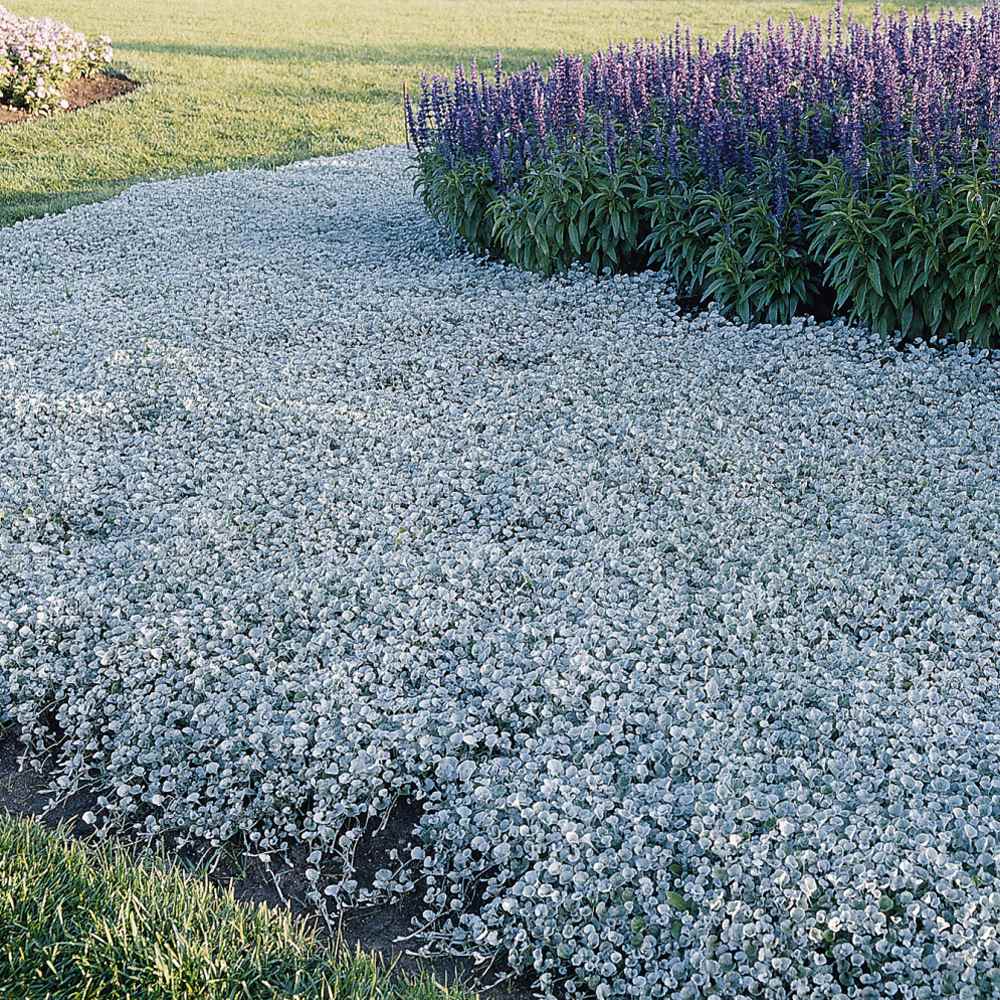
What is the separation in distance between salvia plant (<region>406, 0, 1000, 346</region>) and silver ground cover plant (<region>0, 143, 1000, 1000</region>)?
33 cm

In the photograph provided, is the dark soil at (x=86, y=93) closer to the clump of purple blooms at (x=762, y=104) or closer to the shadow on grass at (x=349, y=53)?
the shadow on grass at (x=349, y=53)

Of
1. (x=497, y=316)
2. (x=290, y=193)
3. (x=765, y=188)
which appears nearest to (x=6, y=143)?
(x=290, y=193)

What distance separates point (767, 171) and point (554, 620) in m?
3.52

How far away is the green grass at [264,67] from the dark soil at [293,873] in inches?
293

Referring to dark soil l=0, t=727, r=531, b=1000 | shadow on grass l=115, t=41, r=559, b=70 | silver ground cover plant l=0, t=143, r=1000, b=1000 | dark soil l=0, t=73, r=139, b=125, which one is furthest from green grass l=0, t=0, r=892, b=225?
dark soil l=0, t=727, r=531, b=1000

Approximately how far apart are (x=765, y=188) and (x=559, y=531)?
287 centimetres

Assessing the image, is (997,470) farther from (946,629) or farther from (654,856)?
(654,856)

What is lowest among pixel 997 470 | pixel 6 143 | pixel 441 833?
pixel 441 833

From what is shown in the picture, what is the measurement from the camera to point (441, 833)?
3195mm

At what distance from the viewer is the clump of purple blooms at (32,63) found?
13.2 metres

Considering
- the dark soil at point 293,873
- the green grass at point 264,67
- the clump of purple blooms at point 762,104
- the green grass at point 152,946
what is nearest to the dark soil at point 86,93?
the green grass at point 264,67

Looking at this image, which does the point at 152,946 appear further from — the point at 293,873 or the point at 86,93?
the point at 86,93

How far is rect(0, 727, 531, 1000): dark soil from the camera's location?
115 inches

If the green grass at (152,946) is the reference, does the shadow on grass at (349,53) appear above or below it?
above
